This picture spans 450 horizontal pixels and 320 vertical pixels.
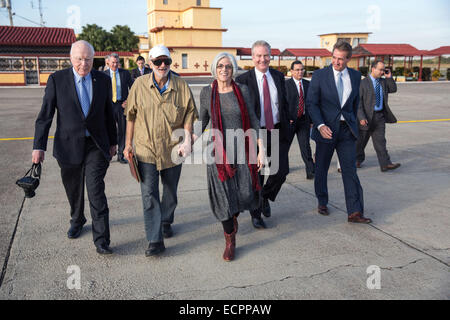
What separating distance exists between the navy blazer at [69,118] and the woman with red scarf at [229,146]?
1.06m

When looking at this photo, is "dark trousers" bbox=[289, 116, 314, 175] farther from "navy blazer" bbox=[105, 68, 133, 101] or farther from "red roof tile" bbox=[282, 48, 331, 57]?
"red roof tile" bbox=[282, 48, 331, 57]

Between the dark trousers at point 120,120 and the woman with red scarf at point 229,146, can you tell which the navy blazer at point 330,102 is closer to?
the woman with red scarf at point 229,146

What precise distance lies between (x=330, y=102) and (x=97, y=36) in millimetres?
59053

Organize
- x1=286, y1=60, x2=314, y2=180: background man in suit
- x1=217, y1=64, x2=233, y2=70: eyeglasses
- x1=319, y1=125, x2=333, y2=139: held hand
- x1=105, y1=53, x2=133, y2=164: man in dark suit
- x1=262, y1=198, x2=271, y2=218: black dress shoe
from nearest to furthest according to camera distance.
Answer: x1=217, y1=64, x2=233, y2=70: eyeglasses, x1=319, y1=125, x2=333, y2=139: held hand, x1=262, y1=198, x2=271, y2=218: black dress shoe, x1=286, y1=60, x2=314, y2=180: background man in suit, x1=105, y1=53, x2=133, y2=164: man in dark suit

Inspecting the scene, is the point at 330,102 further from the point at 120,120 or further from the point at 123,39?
the point at 123,39

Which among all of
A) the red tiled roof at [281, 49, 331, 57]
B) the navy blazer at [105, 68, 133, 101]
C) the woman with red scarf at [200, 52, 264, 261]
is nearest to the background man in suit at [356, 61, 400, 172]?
the woman with red scarf at [200, 52, 264, 261]

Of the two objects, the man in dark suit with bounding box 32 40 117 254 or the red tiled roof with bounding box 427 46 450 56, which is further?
the red tiled roof with bounding box 427 46 450 56

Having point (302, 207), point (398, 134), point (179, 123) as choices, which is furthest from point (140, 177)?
point (398, 134)

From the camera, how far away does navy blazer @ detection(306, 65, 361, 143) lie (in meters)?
4.58

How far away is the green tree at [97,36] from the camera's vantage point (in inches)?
2269

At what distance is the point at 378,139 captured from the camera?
702cm
